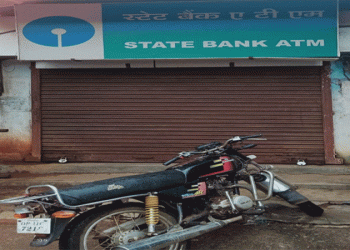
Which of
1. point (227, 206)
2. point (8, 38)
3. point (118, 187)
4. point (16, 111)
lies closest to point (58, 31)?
point (8, 38)

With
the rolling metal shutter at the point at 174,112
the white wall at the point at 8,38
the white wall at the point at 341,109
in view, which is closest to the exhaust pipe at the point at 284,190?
the rolling metal shutter at the point at 174,112

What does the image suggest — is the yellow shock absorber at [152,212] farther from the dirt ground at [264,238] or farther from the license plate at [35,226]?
the license plate at [35,226]

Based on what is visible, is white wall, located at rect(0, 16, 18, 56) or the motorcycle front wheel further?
white wall, located at rect(0, 16, 18, 56)

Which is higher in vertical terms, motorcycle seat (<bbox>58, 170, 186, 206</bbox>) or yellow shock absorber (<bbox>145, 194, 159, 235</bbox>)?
motorcycle seat (<bbox>58, 170, 186, 206</bbox>)

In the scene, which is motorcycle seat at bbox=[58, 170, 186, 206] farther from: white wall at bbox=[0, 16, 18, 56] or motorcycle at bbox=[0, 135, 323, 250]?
white wall at bbox=[0, 16, 18, 56]

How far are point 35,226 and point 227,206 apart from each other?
1789 mm

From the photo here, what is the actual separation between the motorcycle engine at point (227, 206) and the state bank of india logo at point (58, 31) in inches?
182

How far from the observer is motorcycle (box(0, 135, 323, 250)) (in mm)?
2678

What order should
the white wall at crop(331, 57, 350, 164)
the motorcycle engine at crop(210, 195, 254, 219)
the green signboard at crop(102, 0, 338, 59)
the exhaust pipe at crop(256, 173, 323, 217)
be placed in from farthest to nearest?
the white wall at crop(331, 57, 350, 164)
the green signboard at crop(102, 0, 338, 59)
the exhaust pipe at crop(256, 173, 323, 217)
the motorcycle engine at crop(210, 195, 254, 219)

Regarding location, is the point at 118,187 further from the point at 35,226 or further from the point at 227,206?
the point at 227,206

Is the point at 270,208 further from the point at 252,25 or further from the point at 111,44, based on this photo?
the point at 111,44

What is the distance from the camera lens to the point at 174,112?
715 cm

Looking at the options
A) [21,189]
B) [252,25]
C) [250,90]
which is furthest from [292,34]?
[21,189]

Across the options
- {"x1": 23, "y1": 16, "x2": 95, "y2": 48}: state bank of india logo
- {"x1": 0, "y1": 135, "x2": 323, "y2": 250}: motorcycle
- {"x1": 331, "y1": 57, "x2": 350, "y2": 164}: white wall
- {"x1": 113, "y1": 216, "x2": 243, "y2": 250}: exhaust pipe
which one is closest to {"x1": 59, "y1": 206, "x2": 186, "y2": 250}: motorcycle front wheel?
{"x1": 0, "y1": 135, "x2": 323, "y2": 250}: motorcycle
